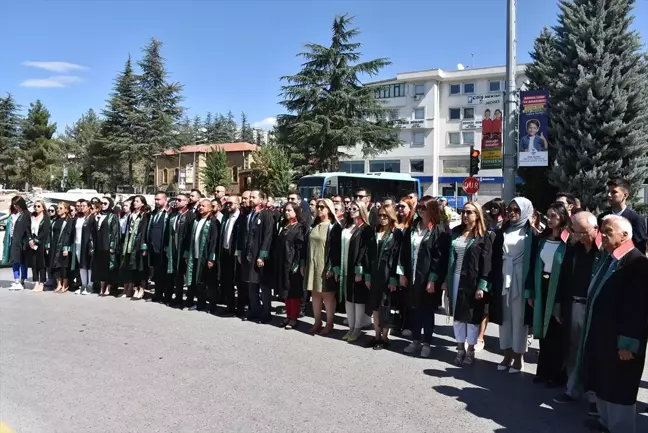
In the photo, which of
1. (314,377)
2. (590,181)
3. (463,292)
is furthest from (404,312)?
(590,181)

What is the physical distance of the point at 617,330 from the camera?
413 centimetres

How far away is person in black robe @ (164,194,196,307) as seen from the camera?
973cm

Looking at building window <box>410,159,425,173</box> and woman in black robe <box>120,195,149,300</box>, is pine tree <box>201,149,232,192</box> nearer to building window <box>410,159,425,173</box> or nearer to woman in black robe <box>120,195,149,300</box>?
building window <box>410,159,425,173</box>

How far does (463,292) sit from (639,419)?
210 centimetres

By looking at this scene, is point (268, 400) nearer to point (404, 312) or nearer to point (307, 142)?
point (404, 312)

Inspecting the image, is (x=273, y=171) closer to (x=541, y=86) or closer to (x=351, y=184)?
(x=351, y=184)

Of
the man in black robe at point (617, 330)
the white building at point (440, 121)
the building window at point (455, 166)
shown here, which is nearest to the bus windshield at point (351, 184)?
the man in black robe at point (617, 330)

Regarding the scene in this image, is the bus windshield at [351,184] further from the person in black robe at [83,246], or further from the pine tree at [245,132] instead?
the pine tree at [245,132]

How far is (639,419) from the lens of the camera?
15.7 ft

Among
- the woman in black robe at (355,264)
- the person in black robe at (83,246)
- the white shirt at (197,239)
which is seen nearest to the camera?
the woman in black robe at (355,264)

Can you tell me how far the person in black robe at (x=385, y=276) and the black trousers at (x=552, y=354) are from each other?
199 centimetres

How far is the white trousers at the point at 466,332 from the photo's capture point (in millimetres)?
6234

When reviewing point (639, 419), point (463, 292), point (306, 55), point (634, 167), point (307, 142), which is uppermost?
point (306, 55)

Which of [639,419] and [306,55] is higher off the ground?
[306,55]
